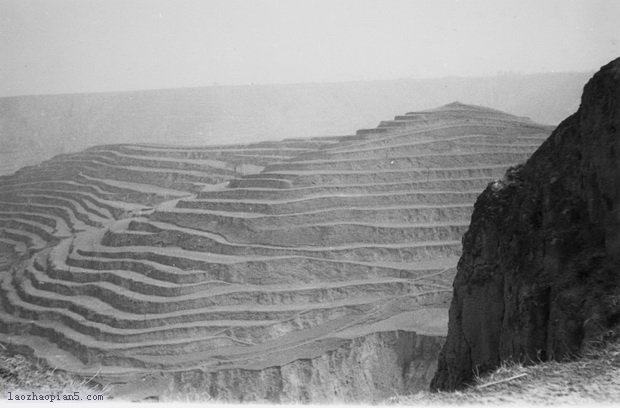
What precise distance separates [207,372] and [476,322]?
5135mm

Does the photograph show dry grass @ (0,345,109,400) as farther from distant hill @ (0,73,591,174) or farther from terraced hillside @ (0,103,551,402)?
distant hill @ (0,73,591,174)

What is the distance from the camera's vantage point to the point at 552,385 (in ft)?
15.3

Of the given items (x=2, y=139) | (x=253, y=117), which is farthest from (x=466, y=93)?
(x=2, y=139)

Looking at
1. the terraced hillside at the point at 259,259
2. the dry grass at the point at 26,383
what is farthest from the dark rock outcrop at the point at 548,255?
the terraced hillside at the point at 259,259

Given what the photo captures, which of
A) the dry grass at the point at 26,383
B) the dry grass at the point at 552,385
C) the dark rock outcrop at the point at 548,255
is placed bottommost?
the dry grass at the point at 26,383

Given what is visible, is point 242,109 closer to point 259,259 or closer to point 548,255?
point 259,259

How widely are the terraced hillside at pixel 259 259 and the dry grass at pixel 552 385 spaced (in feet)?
20.3

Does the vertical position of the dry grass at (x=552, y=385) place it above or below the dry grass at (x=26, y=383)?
above

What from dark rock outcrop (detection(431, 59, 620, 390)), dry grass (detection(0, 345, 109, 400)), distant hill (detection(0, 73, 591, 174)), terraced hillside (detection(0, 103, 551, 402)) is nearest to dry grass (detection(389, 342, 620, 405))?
dark rock outcrop (detection(431, 59, 620, 390))

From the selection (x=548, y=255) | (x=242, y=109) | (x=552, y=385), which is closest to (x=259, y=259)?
(x=242, y=109)

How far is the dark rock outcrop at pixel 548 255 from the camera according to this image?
5844mm

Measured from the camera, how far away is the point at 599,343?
5246mm

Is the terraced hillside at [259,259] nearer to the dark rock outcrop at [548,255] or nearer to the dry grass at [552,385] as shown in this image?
the dark rock outcrop at [548,255]

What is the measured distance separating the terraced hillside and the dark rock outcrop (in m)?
4.53
